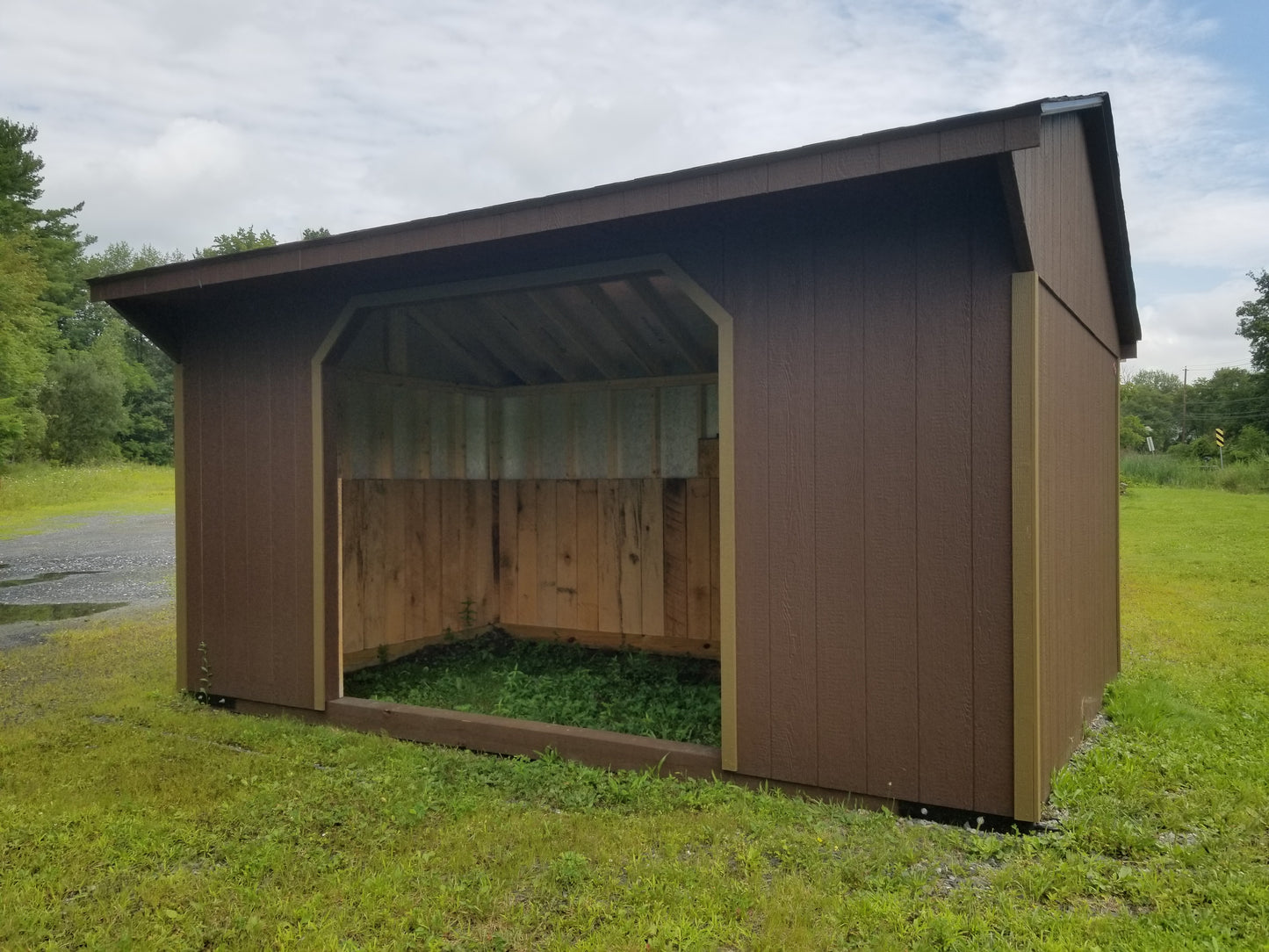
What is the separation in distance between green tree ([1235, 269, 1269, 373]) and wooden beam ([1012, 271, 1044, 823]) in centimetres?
3453

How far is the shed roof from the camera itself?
2.68 m

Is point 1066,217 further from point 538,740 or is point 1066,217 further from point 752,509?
point 538,740

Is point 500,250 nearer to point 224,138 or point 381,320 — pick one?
point 381,320

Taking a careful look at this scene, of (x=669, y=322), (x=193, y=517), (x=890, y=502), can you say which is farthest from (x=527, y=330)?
(x=890, y=502)

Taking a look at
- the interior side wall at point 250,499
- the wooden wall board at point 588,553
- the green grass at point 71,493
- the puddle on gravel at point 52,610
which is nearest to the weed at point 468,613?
the wooden wall board at point 588,553

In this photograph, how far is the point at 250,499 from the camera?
4855 millimetres

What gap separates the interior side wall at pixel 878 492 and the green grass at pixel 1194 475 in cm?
1994

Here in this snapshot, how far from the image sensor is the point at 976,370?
3.03m

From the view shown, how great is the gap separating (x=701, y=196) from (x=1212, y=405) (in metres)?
51.6

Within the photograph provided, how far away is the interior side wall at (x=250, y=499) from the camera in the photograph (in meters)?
4.65

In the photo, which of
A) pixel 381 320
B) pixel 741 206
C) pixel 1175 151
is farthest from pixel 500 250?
pixel 1175 151

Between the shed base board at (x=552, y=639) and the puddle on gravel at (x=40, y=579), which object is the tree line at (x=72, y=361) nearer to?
the puddle on gravel at (x=40, y=579)

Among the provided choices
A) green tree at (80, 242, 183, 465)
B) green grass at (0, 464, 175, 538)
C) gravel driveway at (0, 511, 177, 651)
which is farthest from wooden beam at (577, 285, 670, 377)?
green tree at (80, 242, 183, 465)

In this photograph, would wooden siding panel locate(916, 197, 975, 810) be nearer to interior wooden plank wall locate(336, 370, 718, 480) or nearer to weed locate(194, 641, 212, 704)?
interior wooden plank wall locate(336, 370, 718, 480)
